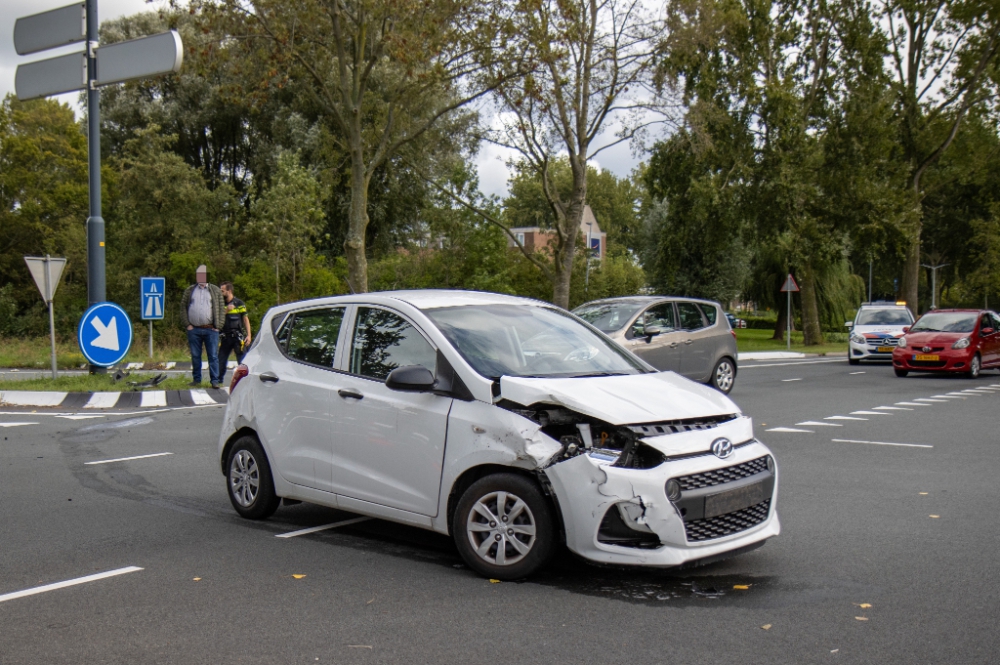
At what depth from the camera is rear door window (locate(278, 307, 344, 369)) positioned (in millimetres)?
6465

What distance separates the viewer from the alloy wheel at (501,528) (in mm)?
5121

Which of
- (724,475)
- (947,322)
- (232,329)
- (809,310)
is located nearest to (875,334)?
(947,322)

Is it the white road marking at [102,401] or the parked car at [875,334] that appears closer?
the white road marking at [102,401]

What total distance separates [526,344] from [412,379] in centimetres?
86

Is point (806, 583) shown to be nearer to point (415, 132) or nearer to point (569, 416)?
point (569, 416)

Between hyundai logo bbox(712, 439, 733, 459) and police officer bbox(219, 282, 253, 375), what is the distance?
1218 cm

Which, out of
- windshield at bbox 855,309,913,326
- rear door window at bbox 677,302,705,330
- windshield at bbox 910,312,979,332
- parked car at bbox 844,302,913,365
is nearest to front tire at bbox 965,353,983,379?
windshield at bbox 910,312,979,332

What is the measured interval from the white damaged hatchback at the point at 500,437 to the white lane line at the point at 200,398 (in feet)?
26.9

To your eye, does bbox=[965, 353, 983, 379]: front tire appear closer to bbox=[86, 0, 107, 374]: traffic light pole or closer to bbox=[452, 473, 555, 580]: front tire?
bbox=[86, 0, 107, 374]: traffic light pole

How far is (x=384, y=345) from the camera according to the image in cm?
614

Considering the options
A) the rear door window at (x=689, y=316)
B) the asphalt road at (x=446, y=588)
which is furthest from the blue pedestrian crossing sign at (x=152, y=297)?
the asphalt road at (x=446, y=588)

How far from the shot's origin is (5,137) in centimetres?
4656

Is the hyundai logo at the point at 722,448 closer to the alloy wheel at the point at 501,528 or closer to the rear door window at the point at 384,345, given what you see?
the alloy wheel at the point at 501,528

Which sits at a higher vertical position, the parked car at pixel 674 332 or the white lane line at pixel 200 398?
the parked car at pixel 674 332
